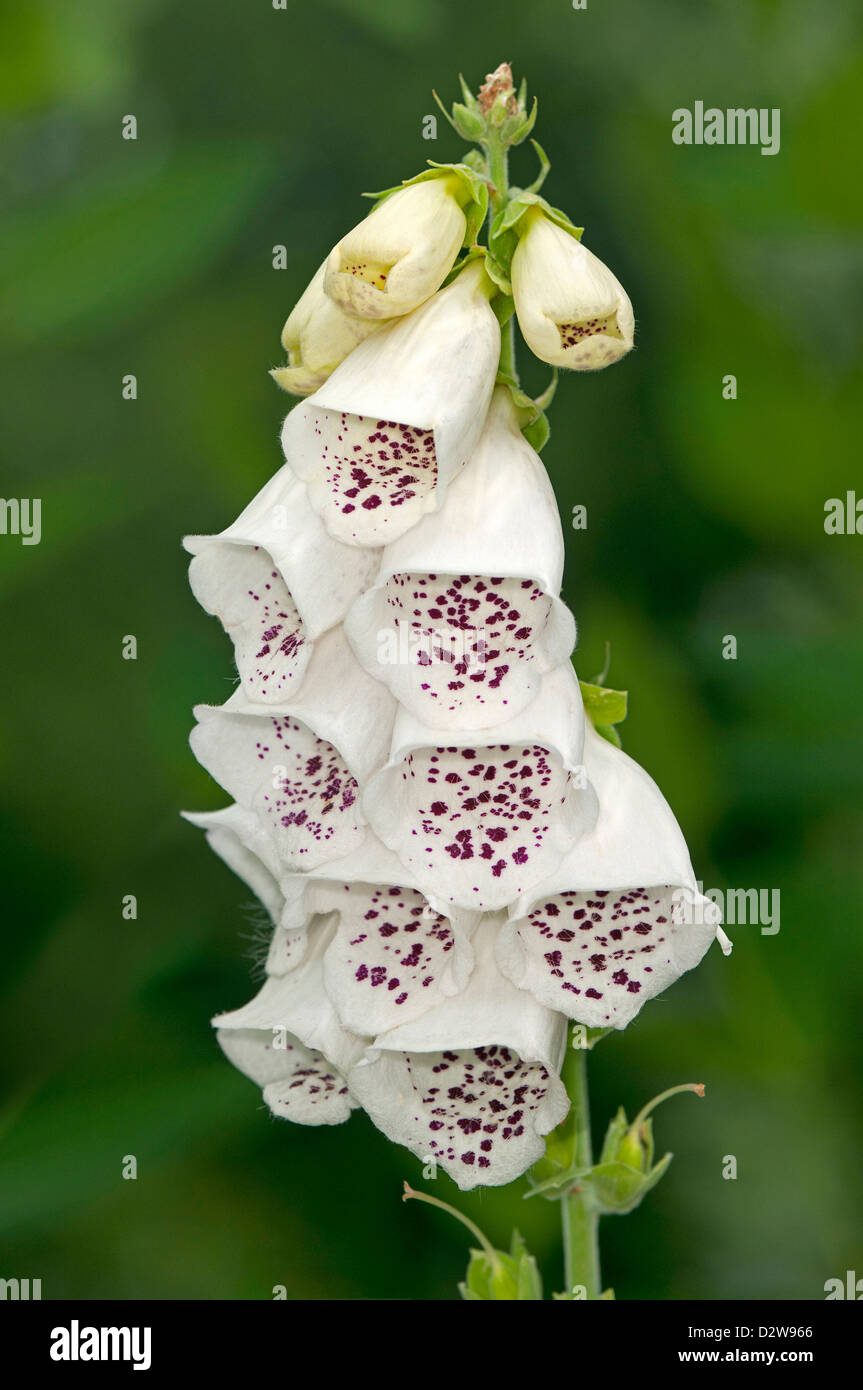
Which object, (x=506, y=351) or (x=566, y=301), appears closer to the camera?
(x=566, y=301)

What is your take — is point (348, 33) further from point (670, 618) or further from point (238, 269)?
point (670, 618)

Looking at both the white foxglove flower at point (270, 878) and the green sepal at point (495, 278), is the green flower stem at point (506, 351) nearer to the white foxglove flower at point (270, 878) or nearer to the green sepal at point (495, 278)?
the green sepal at point (495, 278)

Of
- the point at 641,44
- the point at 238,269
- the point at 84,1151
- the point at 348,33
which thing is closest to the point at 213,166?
the point at 238,269

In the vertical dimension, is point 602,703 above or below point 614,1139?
above

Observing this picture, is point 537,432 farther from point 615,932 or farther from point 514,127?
point 615,932

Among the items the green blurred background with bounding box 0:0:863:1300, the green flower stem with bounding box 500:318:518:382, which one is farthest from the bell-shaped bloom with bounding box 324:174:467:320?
the green blurred background with bounding box 0:0:863:1300

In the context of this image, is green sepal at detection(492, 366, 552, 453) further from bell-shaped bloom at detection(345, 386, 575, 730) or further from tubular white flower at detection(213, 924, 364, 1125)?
tubular white flower at detection(213, 924, 364, 1125)
